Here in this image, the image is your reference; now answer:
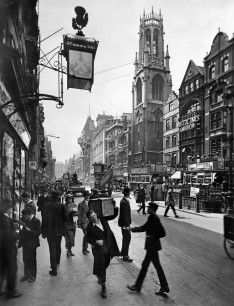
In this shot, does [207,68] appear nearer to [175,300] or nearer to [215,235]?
[215,235]

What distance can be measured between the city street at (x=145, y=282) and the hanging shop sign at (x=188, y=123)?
32.9 meters

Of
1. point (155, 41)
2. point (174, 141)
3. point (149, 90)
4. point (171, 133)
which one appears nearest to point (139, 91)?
point (149, 90)

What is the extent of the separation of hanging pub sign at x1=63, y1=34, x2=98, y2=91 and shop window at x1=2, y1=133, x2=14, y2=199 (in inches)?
111

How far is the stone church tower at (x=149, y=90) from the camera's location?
215ft

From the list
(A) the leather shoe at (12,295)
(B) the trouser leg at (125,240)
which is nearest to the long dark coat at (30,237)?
(A) the leather shoe at (12,295)

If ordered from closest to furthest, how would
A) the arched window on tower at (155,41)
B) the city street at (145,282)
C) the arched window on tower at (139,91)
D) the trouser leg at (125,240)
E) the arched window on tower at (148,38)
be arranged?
the city street at (145,282)
the trouser leg at (125,240)
the arched window on tower at (139,91)
the arched window on tower at (148,38)
the arched window on tower at (155,41)

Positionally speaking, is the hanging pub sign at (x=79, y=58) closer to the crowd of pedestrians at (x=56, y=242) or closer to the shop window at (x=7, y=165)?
the shop window at (x=7, y=165)

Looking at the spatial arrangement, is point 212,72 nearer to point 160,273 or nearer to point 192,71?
point 192,71

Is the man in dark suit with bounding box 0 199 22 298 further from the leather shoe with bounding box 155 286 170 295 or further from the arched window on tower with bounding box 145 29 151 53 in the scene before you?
the arched window on tower with bounding box 145 29 151 53

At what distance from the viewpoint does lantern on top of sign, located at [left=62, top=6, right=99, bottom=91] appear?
962 centimetres

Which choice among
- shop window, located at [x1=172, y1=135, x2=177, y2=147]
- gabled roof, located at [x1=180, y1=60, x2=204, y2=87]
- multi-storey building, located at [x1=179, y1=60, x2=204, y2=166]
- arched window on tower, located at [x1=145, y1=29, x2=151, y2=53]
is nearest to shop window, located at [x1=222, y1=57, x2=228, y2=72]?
multi-storey building, located at [x1=179, y1=60, x2=204, y2=166]

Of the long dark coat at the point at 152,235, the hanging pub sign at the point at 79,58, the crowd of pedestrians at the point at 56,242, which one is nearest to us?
the crowd of pedestrians at the point at 56,242

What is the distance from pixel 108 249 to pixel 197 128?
37.5 m

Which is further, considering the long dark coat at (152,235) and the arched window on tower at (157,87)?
the arched window on tower at (157,87)
